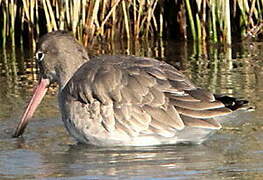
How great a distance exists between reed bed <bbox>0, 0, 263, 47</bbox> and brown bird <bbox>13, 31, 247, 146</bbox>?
4176mm

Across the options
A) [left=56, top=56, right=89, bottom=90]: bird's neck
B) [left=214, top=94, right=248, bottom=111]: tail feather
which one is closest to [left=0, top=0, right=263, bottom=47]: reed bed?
[left=56, top=56, right=89, bottom=90]: bird's neck

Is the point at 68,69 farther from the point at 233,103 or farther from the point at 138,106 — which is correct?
the point at 233,103

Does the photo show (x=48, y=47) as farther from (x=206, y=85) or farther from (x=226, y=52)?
(x=226, y=52)

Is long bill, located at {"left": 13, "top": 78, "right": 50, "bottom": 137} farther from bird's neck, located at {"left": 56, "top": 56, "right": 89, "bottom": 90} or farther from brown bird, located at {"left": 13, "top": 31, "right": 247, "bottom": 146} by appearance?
brown bird, located at {"left": 13, "top": 31, "right": 247, "bottom": 146}

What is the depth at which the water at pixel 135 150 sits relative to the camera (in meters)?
6.12

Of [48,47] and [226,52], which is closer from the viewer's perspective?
[48,47]

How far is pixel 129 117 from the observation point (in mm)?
6879

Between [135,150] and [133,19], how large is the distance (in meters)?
5.77

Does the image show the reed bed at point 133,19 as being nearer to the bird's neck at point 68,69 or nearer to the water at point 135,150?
the water at point 135,150

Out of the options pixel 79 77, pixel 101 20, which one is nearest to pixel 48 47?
pixel 79 77

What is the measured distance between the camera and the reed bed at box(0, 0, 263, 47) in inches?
452

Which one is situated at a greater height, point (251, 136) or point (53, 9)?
point (53, 9)

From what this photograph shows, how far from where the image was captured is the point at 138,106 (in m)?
6.89

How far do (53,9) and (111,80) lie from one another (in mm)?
5123
